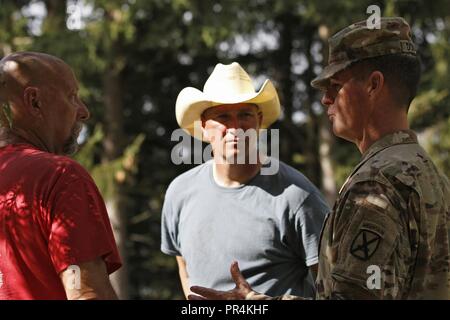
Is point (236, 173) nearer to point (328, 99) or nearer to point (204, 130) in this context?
point (204, 130)

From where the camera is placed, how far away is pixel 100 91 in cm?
1527

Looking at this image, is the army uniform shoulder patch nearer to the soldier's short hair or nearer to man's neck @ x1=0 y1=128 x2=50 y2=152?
the soldier's short hair

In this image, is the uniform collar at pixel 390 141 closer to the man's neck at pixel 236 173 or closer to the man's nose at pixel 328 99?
the man's nose at pixel 328 99

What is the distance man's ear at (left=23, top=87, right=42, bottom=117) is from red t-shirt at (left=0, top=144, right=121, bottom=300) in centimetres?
24

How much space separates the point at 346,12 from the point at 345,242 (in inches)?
436

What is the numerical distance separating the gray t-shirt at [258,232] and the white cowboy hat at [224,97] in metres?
0.43

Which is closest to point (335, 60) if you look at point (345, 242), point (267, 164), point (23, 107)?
point (345, 242)

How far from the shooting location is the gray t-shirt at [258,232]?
4.55 m

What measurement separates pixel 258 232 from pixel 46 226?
5.91ft

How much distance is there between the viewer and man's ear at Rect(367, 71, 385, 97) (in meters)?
2.99

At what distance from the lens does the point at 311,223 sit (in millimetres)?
4504

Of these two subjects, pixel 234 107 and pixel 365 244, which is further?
pixel 234 107

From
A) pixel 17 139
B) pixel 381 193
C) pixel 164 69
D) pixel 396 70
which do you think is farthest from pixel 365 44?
pixel 164 69
